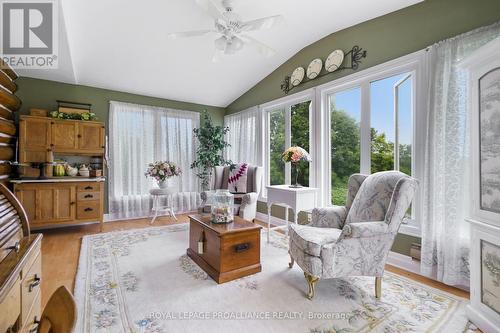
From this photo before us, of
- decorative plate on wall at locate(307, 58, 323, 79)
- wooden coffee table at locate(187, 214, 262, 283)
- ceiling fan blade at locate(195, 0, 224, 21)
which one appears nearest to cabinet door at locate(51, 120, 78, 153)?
wooden coffee table at locate(187, 214, 262, 283)

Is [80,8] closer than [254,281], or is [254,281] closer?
[254,281]

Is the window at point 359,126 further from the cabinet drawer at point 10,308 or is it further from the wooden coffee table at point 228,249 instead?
A: the cabinet drawer at point 10,308

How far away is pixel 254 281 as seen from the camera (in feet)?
7.10

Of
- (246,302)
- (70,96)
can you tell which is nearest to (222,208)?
(246,302)

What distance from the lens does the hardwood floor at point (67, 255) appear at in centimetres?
209

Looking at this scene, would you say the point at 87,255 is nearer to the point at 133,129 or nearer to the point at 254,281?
the point at 254,281

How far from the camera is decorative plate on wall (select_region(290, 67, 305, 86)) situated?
12.1ft

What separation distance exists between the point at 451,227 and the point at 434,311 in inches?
28.7

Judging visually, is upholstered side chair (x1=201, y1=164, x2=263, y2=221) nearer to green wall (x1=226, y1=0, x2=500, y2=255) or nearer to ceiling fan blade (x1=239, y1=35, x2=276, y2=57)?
green wall (x1=226, y1=0, x2=500, y2=255)

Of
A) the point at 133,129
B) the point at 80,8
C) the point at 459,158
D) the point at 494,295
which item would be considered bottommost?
the point at 494,295

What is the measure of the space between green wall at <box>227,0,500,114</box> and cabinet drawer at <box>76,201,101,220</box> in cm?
357

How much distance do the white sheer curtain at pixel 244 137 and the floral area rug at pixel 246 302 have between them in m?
2.51

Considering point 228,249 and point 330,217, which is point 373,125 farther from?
point 228,249

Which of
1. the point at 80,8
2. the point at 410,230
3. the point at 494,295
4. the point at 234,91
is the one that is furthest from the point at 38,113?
the point at 494,295
